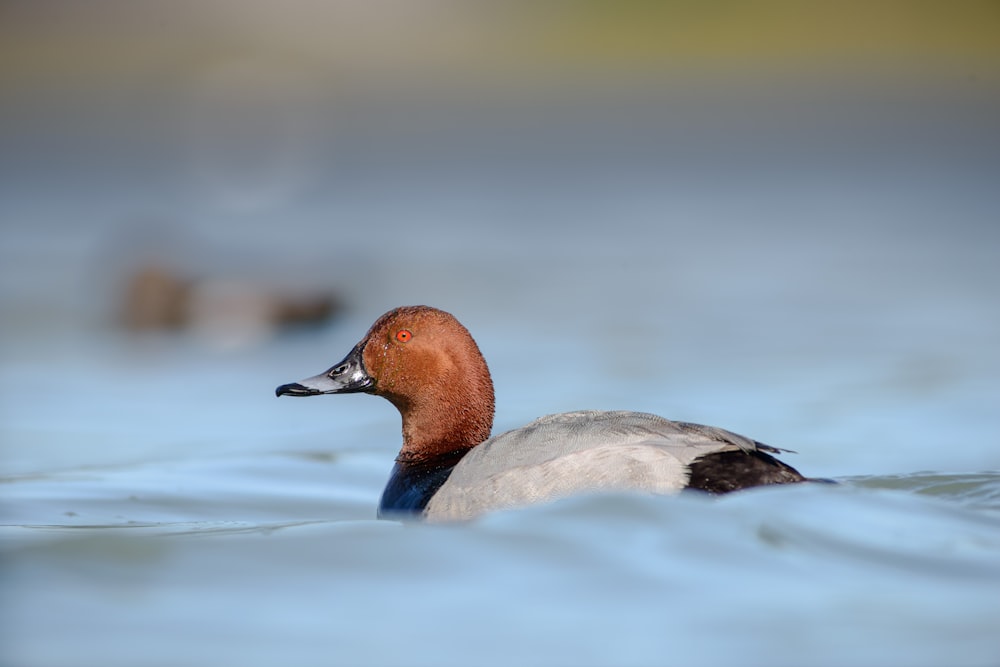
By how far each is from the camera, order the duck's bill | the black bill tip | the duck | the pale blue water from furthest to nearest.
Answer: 1. the duck's bill
2. the black bill tip
3. the duck
4. the pale blue water

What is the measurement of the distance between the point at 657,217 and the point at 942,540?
1233 cm

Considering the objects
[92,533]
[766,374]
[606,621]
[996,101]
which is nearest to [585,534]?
[606,621]

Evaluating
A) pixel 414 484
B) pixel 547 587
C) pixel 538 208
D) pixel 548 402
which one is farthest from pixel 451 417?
pixel 538 208

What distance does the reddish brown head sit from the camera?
744 cm

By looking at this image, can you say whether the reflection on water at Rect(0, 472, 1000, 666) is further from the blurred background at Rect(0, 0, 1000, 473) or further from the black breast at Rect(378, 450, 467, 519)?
the blurred background at Rect(0, 0, 1000, 473)

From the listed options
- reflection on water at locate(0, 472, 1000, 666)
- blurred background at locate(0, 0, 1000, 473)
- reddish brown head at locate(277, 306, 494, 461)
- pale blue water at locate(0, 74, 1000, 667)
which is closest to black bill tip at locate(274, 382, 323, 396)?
reddish brown head at locate(277, 306, 494, 461)

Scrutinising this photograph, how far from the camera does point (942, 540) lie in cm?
605

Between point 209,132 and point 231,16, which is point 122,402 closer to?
point 209,132

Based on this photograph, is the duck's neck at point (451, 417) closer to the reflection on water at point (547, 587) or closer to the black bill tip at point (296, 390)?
the black bill tip at point (296, 390)

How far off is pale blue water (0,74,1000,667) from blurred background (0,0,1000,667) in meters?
0.03

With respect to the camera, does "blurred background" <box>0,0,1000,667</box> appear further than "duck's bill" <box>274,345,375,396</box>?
No

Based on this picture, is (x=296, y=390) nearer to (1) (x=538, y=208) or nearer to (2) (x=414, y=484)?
(2) (x=414, y=484)

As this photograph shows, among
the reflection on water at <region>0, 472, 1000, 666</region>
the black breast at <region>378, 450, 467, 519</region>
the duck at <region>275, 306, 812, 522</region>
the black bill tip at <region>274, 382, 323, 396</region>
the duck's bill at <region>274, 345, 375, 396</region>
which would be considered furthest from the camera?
the duck's bill at <region>274, 345, 375, 396</region>

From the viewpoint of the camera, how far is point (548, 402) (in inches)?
396
